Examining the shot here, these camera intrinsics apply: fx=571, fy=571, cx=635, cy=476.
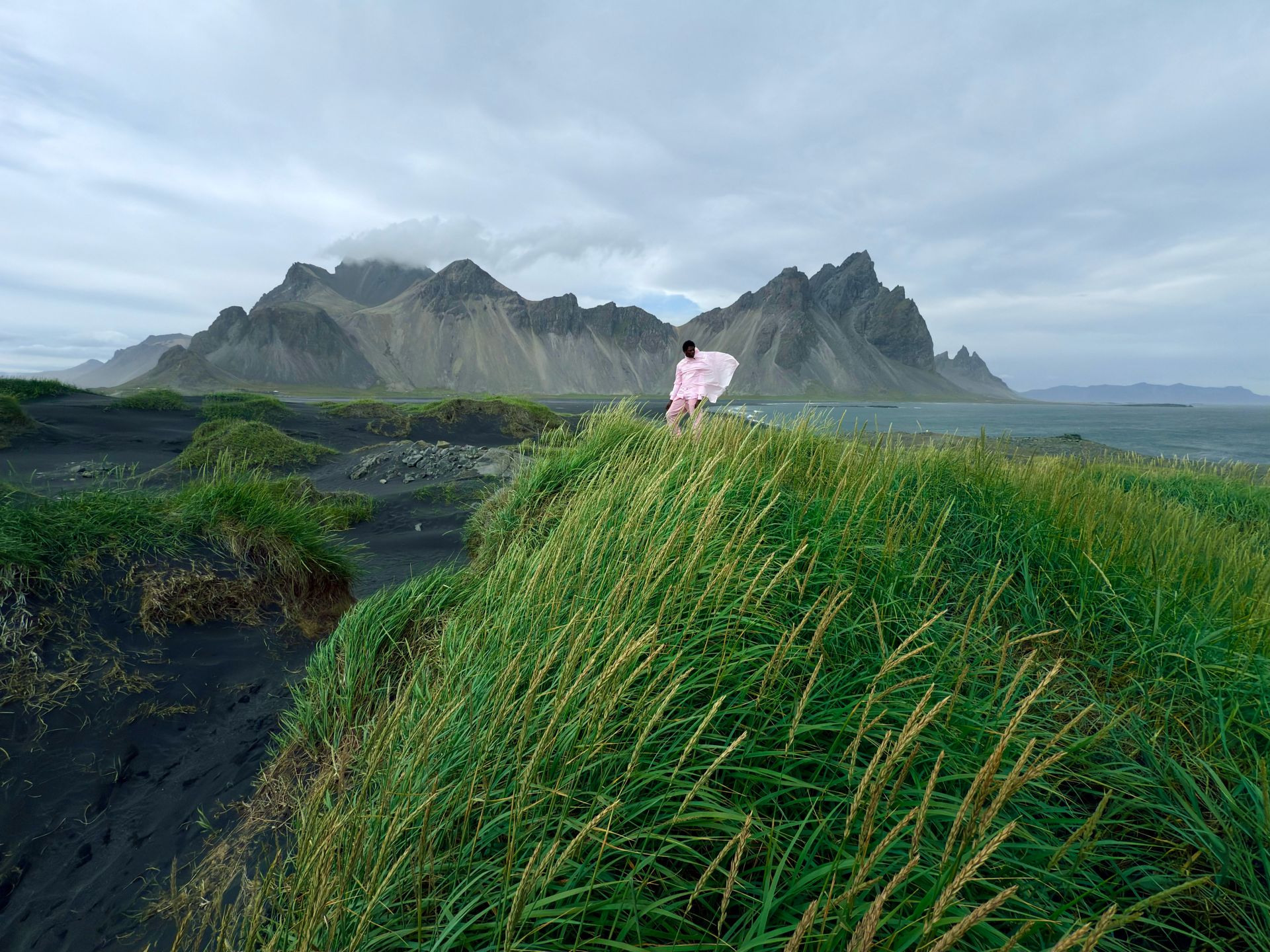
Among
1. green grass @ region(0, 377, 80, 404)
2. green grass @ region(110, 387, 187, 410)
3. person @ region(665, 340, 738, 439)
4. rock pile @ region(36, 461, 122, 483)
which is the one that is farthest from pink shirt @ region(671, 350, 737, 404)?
green grass @ region(0, 377, 80, 404)

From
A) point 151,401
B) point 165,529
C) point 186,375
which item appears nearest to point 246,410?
point 151,401

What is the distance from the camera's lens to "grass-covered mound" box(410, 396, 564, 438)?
84.6 feet

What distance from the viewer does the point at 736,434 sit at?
18.1 ft

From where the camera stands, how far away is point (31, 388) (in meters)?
22.9

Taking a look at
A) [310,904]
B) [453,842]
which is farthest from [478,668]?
[310,904]

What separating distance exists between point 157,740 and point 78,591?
4.91ft

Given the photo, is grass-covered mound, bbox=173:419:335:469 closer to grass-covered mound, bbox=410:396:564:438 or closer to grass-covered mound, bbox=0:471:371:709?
grass-covered mound, bbox=410:396:564:438

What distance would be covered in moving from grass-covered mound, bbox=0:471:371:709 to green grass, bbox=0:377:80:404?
80.6 feet

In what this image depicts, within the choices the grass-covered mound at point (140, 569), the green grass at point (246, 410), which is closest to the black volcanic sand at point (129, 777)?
the grass-covered mound at point (140, 569)

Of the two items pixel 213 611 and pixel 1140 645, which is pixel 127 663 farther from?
pixel 1140 645

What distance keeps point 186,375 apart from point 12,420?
138 metres

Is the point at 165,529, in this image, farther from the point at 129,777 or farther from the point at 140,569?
the point at 129,777

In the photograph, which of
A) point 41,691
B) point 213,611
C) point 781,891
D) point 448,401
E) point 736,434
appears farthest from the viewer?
point 448,401

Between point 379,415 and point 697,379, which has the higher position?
point 697,379
